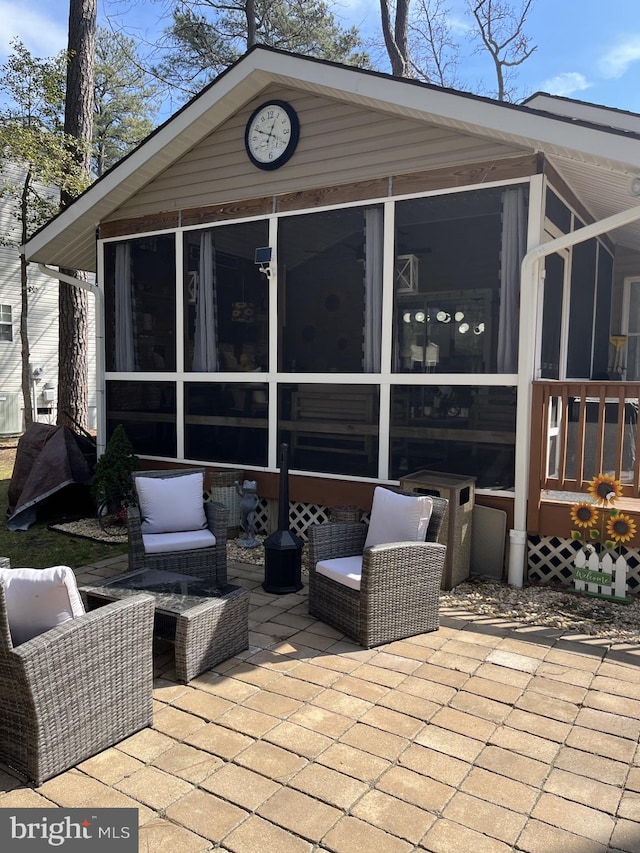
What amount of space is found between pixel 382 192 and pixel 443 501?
2.68 m

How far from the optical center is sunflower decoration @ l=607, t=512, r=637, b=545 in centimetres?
414

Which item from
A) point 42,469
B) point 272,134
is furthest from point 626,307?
point 42,469

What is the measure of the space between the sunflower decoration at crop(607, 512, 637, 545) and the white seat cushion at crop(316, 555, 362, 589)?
177cm

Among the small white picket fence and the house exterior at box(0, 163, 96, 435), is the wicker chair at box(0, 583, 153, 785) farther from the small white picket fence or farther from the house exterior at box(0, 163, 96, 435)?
the house exterior at box(0, 163, 96, 435)

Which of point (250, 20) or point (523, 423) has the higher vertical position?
point (250, 20)

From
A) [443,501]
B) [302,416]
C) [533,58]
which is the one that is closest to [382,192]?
[302,416]

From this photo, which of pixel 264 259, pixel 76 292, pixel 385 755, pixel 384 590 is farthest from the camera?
pixel 76 292

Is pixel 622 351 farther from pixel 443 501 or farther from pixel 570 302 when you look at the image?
pixel 443 501

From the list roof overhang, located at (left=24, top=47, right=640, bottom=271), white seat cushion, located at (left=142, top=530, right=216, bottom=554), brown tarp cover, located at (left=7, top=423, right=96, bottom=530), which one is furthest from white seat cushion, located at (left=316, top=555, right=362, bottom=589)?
brown tarp cover, located at (left=7, top=423, right=96, bottom=530)

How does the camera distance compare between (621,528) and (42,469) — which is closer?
(621,528)

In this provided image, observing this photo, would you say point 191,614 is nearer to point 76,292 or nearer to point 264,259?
point 264,259

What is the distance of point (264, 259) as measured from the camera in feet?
18.5

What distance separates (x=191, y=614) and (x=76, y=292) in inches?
291

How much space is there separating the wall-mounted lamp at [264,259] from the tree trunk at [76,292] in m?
4.65
